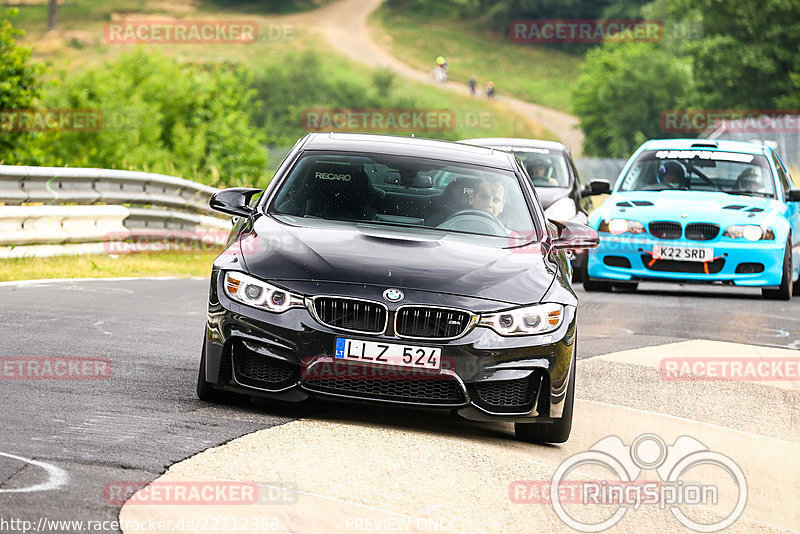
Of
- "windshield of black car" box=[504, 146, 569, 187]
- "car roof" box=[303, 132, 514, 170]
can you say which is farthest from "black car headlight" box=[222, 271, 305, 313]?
"windshield of black car" box=[504, 146, 569, 187]

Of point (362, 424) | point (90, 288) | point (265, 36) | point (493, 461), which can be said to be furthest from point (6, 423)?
point (265, 36)

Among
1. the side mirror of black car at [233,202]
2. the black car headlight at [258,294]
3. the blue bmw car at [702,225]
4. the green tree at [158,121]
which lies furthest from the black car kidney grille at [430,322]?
the green tree at [158,121]

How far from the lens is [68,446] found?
561 centimetres

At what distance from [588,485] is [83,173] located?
1072 centimetres

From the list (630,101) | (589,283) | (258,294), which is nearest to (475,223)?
(258,294)

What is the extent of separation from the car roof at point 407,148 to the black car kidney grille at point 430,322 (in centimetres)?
176

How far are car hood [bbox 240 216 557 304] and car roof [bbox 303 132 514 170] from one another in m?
0.86

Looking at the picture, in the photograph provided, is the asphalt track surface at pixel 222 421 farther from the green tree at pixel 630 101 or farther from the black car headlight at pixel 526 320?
the green tree at pixel 630 101

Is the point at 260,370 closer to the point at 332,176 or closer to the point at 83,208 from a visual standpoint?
the point at 332,176

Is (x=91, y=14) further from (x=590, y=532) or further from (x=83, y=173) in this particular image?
(x=590, y=532)

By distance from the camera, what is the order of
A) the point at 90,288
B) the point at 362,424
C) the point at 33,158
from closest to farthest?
the point at 362,424
the point at 90,288
the point at 33,158

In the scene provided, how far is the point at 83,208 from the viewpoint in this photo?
15516 millimetres

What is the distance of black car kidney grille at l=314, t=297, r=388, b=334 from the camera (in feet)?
20.9

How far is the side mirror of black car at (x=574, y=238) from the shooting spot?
25.2ft
